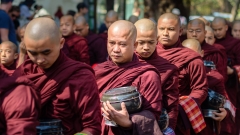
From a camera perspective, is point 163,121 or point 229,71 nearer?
point 163,121

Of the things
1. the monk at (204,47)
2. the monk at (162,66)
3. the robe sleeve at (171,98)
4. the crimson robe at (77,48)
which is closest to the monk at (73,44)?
the crimson robe at (77,48)

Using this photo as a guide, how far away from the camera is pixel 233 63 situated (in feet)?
28.8

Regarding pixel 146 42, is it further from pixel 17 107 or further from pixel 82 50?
pixel 82 50

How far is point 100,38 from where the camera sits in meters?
9.61

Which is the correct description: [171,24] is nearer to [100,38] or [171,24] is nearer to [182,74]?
[182,74]

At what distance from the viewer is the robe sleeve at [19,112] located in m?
3.13

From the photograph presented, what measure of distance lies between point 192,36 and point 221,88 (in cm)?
113

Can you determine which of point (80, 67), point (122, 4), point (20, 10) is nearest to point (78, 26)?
point (20, 10)

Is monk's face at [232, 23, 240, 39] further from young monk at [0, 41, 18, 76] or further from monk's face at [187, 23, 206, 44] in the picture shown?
young monk at [0, 41, 18, 76]

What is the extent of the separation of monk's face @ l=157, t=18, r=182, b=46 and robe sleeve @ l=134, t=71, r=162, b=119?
177 cm

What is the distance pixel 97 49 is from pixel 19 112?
6.30 metres

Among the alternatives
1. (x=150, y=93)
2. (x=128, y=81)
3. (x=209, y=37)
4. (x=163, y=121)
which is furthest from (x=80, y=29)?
(x=150, y=93)

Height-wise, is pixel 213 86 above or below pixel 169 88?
below

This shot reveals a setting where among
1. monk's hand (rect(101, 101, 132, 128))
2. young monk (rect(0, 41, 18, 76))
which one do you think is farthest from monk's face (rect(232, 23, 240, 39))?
monk's hand (rect(101, 101, 132, 128))
